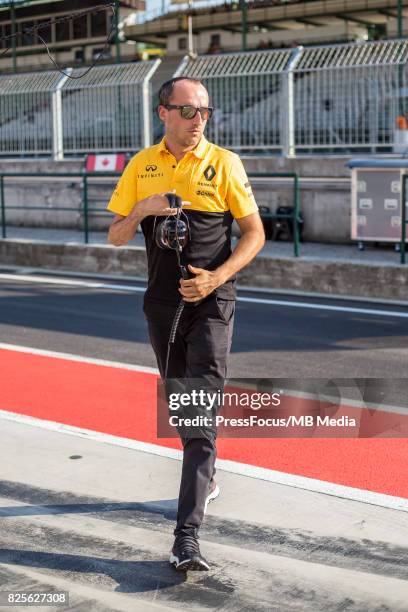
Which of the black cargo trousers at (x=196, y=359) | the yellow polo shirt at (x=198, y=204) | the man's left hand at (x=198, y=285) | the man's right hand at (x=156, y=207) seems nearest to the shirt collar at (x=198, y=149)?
the yellow polo shirt at (x=198, y=204)

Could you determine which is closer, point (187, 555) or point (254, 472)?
point (187, 555)

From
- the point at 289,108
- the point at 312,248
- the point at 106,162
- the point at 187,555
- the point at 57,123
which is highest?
the point at 289,108

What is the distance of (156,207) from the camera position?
15.4 ft

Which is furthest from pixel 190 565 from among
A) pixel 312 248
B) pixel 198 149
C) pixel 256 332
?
pixel 312 248

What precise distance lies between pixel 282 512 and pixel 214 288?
134cm

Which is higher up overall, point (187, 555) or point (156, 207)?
point (156, 207)

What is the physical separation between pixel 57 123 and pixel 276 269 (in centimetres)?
854

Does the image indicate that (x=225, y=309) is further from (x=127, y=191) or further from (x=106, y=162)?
(x=106, y=162)

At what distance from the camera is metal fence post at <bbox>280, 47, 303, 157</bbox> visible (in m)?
17.4

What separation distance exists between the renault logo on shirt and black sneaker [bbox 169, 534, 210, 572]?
1.67 metres

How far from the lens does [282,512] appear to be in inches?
209

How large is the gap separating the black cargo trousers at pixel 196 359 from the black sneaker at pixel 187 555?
0.14 ft

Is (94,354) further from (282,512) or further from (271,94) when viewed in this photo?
(271,94)

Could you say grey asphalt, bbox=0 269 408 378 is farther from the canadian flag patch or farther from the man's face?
the canadian flag patch
